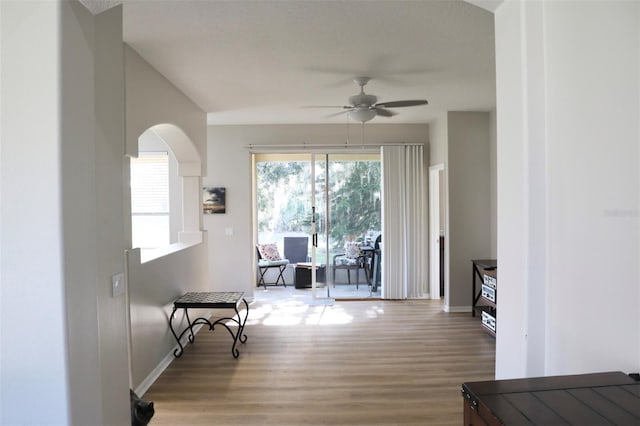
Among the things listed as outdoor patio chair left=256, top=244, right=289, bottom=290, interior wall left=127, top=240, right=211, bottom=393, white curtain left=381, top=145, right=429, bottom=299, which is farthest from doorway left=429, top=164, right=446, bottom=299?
interior wall left=127, top=240, right=211, bottom=393

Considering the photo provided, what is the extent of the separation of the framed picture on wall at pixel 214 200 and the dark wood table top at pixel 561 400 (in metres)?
5.07

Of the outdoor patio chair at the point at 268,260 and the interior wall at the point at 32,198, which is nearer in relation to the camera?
the interior wall at the point at 32,198

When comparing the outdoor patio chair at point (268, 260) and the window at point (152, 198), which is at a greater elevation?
the window at point (152, 198)

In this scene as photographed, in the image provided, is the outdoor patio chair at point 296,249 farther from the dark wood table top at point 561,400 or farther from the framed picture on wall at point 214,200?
the dark wood table top at point 561,400

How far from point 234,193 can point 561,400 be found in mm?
5208

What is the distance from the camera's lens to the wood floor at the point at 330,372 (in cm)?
271

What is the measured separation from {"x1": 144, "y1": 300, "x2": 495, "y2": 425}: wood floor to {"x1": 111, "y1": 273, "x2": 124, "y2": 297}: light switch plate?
3.61 feet

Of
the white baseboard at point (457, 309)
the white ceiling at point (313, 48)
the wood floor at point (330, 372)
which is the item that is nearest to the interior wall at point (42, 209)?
the white ceiling at point (313, 48)

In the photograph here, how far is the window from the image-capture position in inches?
235

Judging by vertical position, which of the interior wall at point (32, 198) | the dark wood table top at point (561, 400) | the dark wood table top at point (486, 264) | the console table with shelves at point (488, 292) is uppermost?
the interior wall at point (32, 198)

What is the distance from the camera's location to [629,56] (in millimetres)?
1326

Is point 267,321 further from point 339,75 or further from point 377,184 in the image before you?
point 339,75

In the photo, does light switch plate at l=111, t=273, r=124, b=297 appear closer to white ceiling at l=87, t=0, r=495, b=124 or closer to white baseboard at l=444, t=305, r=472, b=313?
white ceiling at l=87, t=0, r=495, b=124

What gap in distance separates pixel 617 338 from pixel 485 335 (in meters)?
3.18
